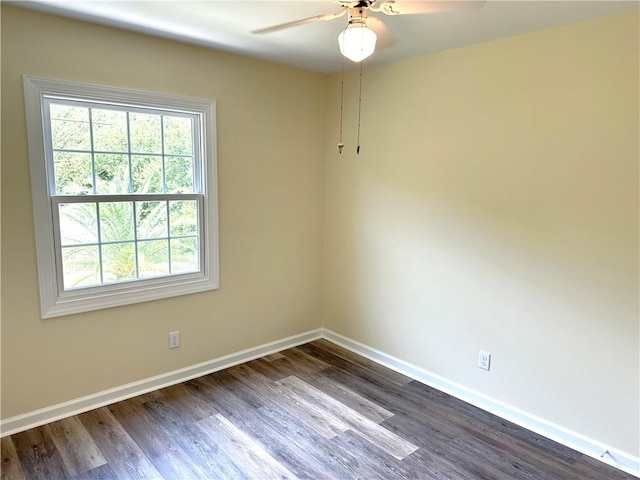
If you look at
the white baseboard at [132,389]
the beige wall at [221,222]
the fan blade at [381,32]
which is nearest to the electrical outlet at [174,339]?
the beige wall at [221,222]

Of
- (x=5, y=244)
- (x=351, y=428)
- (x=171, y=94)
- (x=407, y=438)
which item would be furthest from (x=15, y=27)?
(x=407, y=438)

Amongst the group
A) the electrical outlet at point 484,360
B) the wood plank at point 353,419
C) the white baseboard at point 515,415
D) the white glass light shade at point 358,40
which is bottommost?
the wood plank at point 353,419

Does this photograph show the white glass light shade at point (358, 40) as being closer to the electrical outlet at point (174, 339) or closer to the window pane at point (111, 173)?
the window pane at point (111, 173)

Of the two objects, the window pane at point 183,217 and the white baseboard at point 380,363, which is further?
the window pane at point 183,217

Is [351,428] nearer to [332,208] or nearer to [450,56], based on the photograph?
[332,208]

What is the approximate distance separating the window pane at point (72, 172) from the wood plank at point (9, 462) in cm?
142

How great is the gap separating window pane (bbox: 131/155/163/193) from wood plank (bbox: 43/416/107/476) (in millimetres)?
1473

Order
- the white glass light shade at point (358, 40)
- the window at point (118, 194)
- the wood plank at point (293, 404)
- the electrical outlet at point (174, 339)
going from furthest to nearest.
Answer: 1. the electrical outlet at point (174, 339)
2. the wood plank at point (293, 404)
3. the window at point (118, 194)
4. the white glass light shade at point (358, 40)

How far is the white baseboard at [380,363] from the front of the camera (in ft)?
7.72

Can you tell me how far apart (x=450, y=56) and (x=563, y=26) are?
68 centimetres

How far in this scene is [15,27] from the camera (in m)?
2.22

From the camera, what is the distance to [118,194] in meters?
2.71

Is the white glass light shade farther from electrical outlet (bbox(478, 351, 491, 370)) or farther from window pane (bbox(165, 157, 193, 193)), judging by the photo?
electrical outlet (bbox(478, 351, 491, 370))

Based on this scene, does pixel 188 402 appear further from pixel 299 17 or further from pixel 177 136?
pixel 299 17
